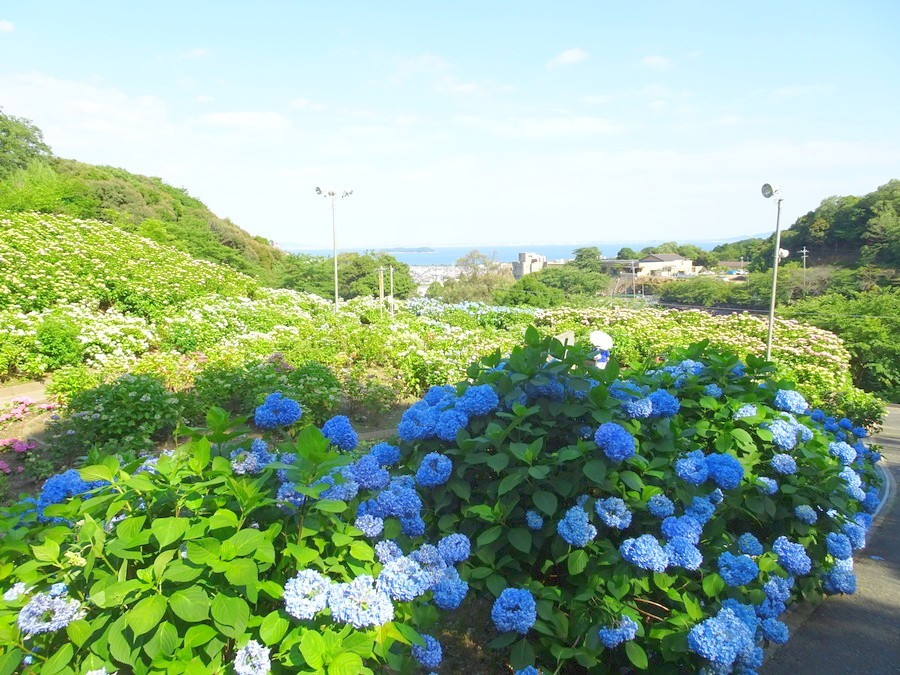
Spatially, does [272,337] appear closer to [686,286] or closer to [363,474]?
[363,474]

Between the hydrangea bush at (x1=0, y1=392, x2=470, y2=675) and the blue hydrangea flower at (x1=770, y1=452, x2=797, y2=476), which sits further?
the blue hydrangea flower at (x1=770, y1=452, x2=797, y2=476)

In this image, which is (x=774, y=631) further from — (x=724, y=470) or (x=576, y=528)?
(x=576, y=528)

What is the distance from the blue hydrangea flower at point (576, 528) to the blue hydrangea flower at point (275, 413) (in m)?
0.90

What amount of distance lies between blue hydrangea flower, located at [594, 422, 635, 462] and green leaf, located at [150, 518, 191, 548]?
47.4 inches

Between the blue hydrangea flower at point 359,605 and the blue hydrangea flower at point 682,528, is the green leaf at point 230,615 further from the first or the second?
the blue hydrangea flower at point 682,528

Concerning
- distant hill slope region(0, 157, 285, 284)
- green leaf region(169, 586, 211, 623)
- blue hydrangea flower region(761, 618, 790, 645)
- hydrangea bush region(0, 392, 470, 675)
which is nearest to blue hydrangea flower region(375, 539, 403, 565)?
hydrangea bush region(0, 392, 470, 675)

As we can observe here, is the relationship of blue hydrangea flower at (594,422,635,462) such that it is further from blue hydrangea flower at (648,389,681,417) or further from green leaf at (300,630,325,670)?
green leaf at (300,630,325,670)

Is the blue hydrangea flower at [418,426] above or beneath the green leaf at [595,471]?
above

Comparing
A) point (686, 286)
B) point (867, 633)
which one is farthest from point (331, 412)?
point (686, 286)

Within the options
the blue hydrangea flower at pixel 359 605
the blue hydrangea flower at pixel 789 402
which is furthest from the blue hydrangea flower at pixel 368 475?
the blue hydrangea flower at pixel 789 402

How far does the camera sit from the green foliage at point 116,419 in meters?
4.20

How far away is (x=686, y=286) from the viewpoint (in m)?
31.4

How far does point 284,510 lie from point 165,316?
894 centimetres

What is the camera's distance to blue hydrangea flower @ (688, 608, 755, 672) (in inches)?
60.9
